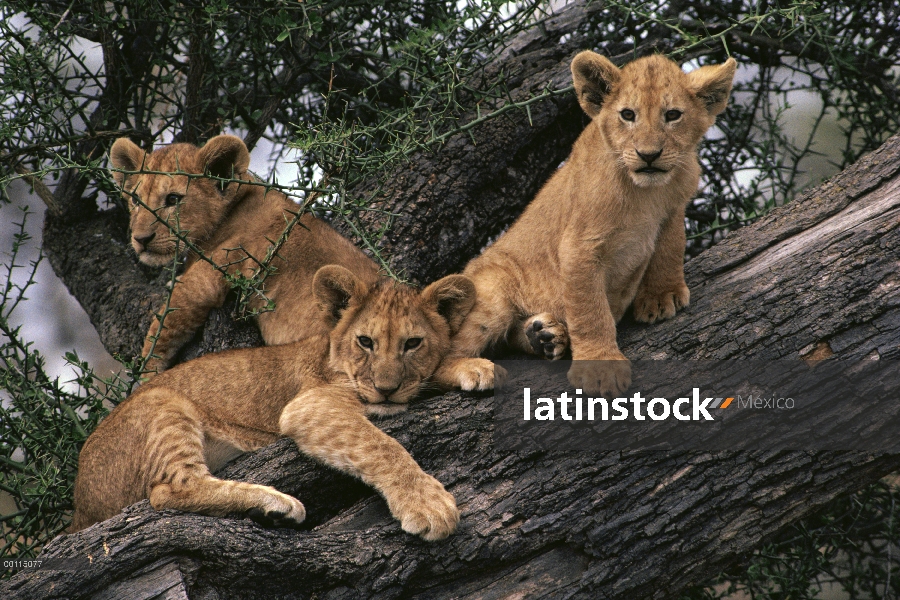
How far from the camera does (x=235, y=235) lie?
18.0ft

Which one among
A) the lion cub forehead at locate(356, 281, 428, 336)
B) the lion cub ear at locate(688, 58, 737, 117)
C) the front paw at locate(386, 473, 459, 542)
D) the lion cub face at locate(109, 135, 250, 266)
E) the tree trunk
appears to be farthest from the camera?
the lion cub face at locate(109, 135, 250, 266)

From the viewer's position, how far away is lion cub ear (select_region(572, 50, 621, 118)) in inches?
170

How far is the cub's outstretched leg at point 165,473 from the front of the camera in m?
4.06

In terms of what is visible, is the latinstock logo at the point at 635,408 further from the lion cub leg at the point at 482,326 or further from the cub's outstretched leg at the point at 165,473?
the cub's outstretched leg at the point at 165,473

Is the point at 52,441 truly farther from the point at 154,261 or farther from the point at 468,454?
the point at 468,454

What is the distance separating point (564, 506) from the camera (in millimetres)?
3916

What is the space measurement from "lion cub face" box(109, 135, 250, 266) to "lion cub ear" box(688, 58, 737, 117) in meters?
2.61

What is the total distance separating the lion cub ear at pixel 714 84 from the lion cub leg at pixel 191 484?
2695 mm

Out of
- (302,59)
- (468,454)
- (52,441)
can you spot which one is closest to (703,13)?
(302,59)

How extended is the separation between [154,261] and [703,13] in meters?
3.87

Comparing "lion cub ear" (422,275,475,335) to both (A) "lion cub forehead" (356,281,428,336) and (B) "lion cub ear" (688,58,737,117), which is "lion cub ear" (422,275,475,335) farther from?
(B) "lion cub ear" (688,58,737,117)

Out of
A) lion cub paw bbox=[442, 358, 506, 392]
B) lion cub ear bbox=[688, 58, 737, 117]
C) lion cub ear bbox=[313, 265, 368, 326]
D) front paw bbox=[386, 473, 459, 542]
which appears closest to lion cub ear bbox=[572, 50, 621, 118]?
lion cub ear bbox=[688, 58, 737, 117]

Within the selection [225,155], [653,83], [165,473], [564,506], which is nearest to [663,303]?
[653,83]

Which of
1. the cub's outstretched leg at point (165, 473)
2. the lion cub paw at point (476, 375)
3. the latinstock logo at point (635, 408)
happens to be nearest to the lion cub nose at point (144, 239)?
the cub's outstretched leg at point (165, 473)
